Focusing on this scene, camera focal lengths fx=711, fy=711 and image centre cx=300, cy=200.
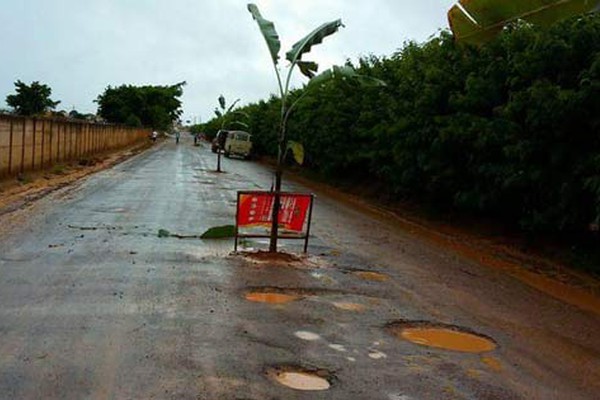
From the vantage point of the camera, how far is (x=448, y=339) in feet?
22.7

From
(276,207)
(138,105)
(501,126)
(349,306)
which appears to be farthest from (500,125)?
(138,105)

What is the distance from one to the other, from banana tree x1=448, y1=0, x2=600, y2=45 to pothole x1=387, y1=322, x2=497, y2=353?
379 cm

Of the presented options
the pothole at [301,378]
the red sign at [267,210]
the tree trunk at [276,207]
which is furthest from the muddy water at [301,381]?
the red sign at [267,210]

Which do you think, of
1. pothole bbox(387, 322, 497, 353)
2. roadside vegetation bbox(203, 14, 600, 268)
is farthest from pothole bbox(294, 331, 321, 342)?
roadside vegetation bbox(203, 14, 600, 268)

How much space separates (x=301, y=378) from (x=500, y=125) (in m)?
9.24

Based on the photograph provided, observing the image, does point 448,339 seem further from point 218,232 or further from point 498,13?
point 218,232

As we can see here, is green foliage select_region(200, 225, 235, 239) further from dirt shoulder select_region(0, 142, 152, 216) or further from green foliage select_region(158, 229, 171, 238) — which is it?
dirt shoulder select_region(0, 142, 152, 216)

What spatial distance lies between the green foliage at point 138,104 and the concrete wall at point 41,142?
165 ft

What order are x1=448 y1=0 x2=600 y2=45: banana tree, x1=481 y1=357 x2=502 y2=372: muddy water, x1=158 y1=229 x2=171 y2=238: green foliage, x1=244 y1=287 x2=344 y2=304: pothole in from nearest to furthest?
x1=448 y1=0 x2=600 y2=45: banana tree, x1=481 y1=357 x2=502 y2=372: muddy water, x1=244 y1=287 x2=344 y2=304: pothole, x1=158 y1=229 x2=171 y2=238: green foliage

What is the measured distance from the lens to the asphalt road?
5.25 meters

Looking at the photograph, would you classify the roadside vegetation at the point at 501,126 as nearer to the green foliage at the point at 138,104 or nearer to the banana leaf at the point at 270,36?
the banana leaf at the point at 270,36

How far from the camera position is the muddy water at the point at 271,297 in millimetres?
7926

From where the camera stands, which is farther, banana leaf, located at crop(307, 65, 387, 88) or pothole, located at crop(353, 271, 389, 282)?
banana leaf, located at crop(307, 65, 387, 88)

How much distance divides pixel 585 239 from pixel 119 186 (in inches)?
569
